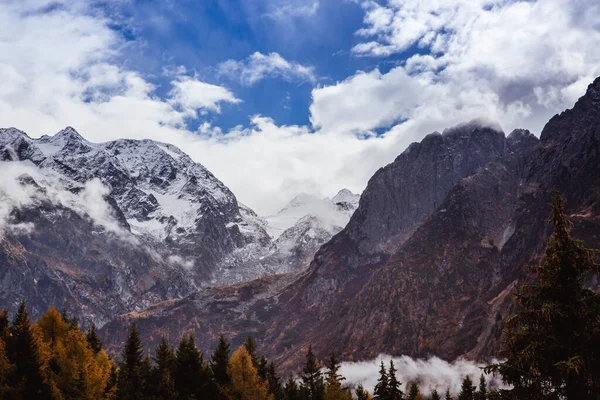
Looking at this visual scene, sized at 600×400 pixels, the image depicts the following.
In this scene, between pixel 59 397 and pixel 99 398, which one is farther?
pixel 99 398

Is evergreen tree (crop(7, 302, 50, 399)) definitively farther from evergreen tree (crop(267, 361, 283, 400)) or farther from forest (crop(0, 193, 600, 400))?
evergreen tree (crop(267, 361, 283, 400))

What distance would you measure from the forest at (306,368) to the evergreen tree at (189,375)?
4.1 inches

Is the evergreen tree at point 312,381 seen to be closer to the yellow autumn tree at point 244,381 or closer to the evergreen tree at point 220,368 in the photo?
the yellow autumn tree at point 244,381

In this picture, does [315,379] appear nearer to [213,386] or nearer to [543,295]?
[213,386]

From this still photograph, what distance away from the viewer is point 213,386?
58875 millimetres

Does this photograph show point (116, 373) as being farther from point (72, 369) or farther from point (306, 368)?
point (306, 368)

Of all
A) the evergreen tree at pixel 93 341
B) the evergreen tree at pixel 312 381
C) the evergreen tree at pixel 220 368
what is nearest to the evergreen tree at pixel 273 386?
the evergreen tree at pixel 312 381

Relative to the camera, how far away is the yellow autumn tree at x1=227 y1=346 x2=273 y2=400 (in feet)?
199

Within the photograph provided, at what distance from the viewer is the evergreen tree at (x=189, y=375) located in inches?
2222

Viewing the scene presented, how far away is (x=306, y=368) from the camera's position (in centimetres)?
7262

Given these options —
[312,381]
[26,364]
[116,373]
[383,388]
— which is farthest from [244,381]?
[26,364]

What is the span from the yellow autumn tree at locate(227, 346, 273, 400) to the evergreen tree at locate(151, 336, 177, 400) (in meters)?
7.35

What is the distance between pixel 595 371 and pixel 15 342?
1714 inches

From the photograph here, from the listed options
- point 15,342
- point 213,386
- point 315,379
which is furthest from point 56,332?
point 315,379
